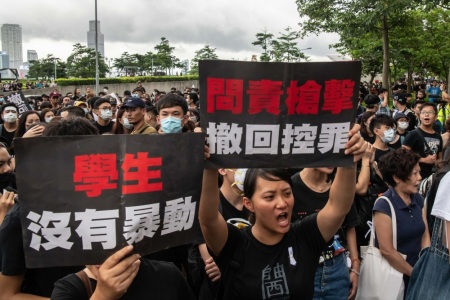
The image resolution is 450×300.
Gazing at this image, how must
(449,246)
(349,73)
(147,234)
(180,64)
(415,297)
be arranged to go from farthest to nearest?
(180,64), (415,297), (449,246), (349,73), (147,234)

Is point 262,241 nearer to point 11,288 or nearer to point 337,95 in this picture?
point 337,95

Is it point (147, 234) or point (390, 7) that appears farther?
point (390, 7)

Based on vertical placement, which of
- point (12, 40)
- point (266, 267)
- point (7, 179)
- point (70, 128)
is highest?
point (12, 40)

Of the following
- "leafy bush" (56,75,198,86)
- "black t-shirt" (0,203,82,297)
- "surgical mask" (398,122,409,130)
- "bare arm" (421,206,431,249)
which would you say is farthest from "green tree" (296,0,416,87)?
"leafy bush" (56,75,198,86)

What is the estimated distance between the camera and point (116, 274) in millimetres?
1705

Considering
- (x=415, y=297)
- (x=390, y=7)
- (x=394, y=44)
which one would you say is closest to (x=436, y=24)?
(x=394, y=44)

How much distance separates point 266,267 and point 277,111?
819 mm

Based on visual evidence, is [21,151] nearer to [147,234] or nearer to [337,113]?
[147,234]

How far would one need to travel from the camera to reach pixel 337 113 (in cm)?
214

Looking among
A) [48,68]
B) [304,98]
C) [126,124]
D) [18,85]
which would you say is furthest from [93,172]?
[48,68]

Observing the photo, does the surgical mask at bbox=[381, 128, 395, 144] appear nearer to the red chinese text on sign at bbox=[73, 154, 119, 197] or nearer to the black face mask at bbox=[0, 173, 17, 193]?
the black face mask at bbox=[0, 173, 17, 193]

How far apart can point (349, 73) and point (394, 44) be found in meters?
23.0

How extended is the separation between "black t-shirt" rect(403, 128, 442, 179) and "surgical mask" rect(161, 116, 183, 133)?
3.19m

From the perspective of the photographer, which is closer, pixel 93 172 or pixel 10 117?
pixel 93 172
